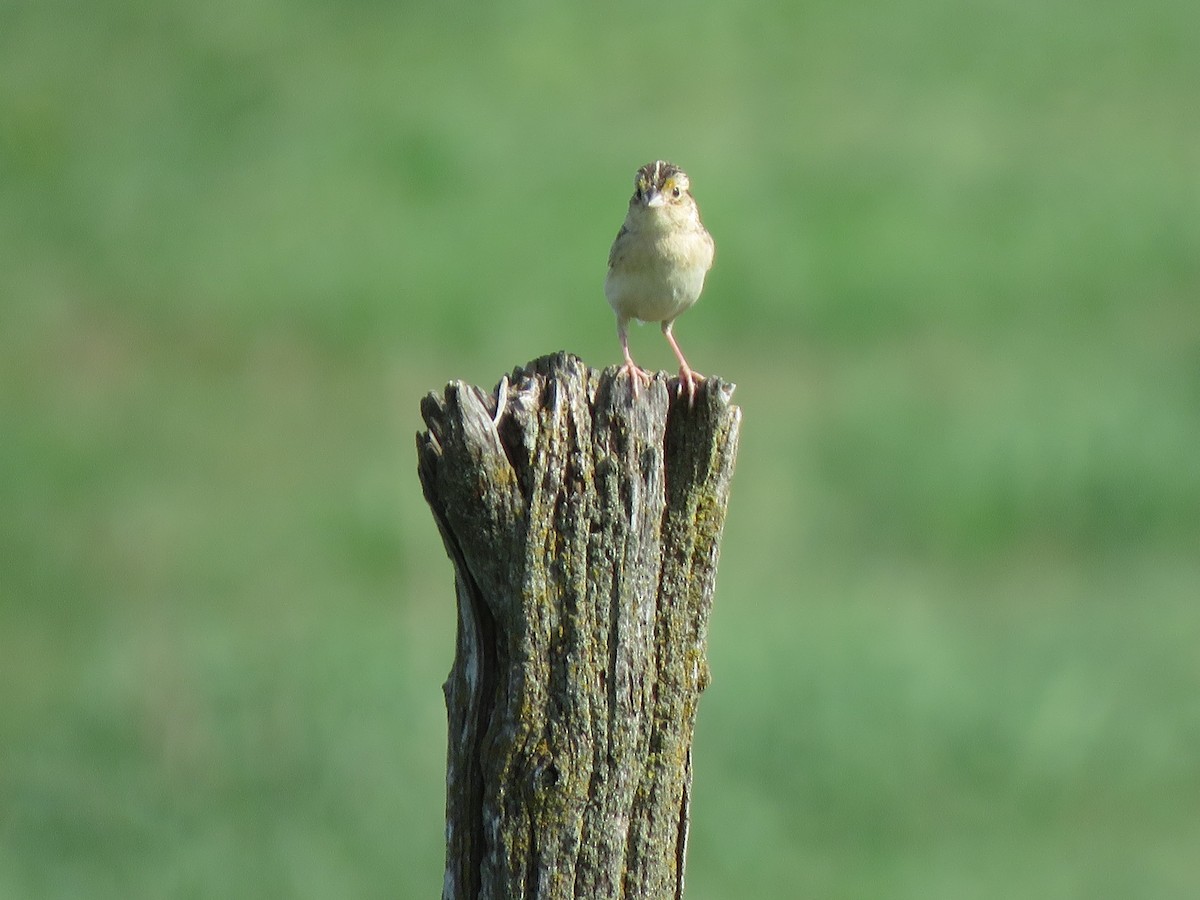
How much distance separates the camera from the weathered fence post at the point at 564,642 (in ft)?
14.9

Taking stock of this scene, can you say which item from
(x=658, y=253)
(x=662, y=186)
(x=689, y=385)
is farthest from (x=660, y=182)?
(x=689, y=385)

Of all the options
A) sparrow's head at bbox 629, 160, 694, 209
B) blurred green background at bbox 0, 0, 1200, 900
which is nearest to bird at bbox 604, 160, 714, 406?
sparrow's head at bbox 629, 160, 694, 209

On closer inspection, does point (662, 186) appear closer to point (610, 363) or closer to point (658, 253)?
point (658, 253)

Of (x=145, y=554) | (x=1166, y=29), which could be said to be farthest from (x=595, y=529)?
(x=1166, y=29)

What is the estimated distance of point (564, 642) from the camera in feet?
14.9

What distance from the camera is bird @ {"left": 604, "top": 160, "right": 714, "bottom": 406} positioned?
719cm

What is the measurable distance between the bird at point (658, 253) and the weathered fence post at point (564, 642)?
2406mm

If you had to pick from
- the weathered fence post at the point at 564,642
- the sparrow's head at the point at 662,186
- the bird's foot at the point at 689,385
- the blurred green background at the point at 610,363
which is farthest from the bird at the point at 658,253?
the blurred green background at the point at 610,363

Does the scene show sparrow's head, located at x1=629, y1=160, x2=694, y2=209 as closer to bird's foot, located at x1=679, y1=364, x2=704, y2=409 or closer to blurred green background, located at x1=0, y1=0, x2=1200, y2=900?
bird's foot, located at x1=679, y1=364, x2=704, y2=409

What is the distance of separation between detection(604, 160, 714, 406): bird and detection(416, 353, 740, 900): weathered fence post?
2.41m

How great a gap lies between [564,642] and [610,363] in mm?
12567

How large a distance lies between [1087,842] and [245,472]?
7.37 metres

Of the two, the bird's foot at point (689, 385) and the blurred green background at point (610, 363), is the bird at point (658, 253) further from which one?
the blurred green background at point (610, 363)

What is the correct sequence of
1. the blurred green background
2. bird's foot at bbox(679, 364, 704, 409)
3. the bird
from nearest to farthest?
bird's foot at bbox(679, 364, 704, 409), the bird, the blurred green background
